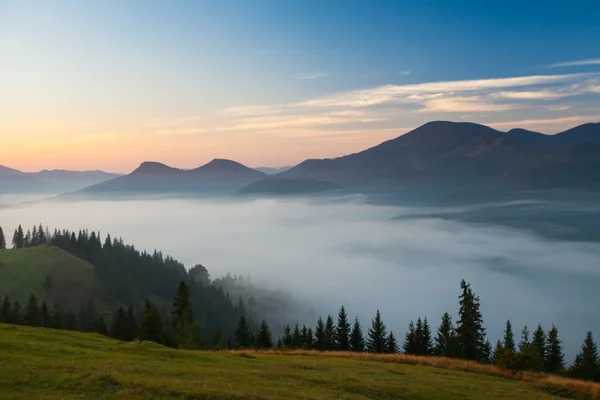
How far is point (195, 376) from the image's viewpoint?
955 inches

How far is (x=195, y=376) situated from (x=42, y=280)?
197577 mm

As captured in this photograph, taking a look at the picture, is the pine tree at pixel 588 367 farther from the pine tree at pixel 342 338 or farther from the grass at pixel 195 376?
the grass at pixel 195 376

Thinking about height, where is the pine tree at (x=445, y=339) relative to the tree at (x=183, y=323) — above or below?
below

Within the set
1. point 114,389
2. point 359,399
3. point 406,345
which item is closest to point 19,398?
point 114,389

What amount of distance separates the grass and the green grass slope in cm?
17149

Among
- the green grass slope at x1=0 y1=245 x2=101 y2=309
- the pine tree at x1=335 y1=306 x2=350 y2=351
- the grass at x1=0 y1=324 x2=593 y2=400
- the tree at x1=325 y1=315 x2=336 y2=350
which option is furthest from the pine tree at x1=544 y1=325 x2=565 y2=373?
the green grass slope at x1=0 y1=245 x2=101 y2=309

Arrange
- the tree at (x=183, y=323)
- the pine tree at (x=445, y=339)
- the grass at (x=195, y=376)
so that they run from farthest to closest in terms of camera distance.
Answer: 1. the pine tree at (x=445, y=339)
2. the tree at (x=183, y=323)
3. the grass at (x=195, y=376)

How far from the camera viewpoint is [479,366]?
3997 cm

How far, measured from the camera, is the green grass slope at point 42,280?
6929 inches

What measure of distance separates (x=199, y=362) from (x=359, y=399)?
13347 millimetres

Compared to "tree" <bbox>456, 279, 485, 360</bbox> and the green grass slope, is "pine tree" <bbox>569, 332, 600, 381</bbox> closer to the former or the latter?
"tree" <bbox>456, 279, 485, 360</bbox>

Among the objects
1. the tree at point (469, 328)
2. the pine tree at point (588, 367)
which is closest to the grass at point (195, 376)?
the tree at point (469, 328)

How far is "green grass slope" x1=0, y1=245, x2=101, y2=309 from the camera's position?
17600 cm

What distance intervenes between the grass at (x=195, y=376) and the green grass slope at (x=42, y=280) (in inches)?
6752
